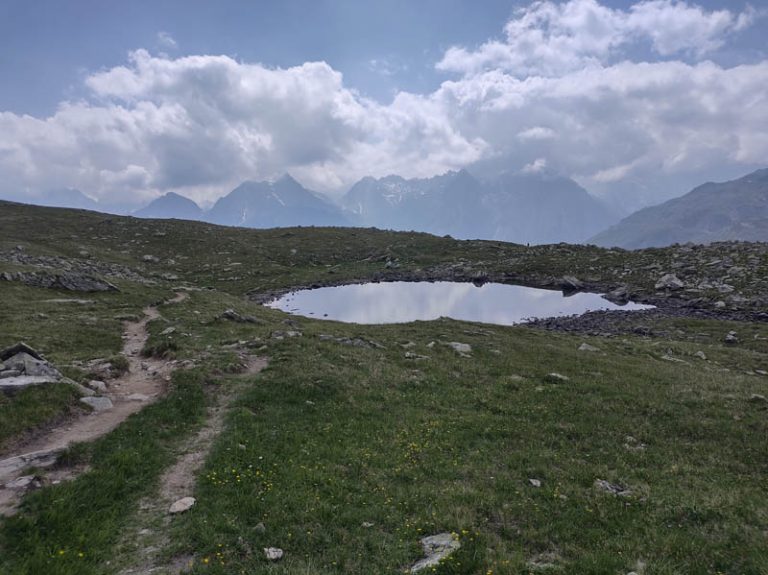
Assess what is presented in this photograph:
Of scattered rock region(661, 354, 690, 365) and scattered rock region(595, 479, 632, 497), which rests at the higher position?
scattered rock region(661, 354, 690, 365)

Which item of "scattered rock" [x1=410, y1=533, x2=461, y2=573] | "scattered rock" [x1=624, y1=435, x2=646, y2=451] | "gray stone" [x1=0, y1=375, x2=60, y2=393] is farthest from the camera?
"scattered rock" [x1=624, y1=435, x2=646, y2=451]

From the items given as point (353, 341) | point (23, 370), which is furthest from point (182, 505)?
point (353, 341)

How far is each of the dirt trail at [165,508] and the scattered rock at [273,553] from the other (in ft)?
5.11

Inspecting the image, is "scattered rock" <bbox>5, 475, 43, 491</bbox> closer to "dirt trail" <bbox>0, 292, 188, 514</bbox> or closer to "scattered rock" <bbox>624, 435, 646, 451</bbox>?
"dirt trail" <bbox>0, 292, 188, 514</bbox>

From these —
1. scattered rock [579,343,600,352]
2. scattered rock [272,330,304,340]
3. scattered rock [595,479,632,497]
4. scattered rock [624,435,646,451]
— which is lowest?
scattered rock [595,479,632,497]

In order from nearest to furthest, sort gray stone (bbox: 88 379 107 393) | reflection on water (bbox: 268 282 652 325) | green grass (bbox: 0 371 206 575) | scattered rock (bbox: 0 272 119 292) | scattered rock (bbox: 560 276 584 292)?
1. green grass (bbox: 0 371 206 575)
2. gray stone (bbox: 88 379 107 393)
3. scattered rock (bbox: 0 272 119 292)
4. reflection on water (bbox: 268 282 652 325)
5. scattered rock (bbox: 560 276 584 292)

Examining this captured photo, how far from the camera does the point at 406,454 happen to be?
45.4 ft

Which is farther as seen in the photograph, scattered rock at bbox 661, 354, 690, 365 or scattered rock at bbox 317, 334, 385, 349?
scattered rock at bbox 661, 354, 690, 365

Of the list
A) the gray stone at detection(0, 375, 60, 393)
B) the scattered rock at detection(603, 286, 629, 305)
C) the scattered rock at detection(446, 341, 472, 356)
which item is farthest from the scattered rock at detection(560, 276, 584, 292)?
the gray stone at detection(0, 375, 60, 393)

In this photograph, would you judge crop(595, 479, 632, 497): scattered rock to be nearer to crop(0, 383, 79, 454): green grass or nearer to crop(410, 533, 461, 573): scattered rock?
crop(410, 533, 461, 573): scattered rock

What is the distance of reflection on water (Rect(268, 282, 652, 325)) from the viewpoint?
49.7 meters

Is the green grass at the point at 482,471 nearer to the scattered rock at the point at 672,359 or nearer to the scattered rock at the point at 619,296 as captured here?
the scattered rock at the point at 672,359

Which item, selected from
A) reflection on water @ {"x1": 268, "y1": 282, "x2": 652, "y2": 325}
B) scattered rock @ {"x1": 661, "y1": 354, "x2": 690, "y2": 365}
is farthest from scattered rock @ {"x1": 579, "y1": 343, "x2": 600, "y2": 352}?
reflection on water @ {"x1": 268, "y1": 282, "x2": 652, "y2": 325}

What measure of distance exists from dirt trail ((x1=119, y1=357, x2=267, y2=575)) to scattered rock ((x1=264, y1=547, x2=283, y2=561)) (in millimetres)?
1558
